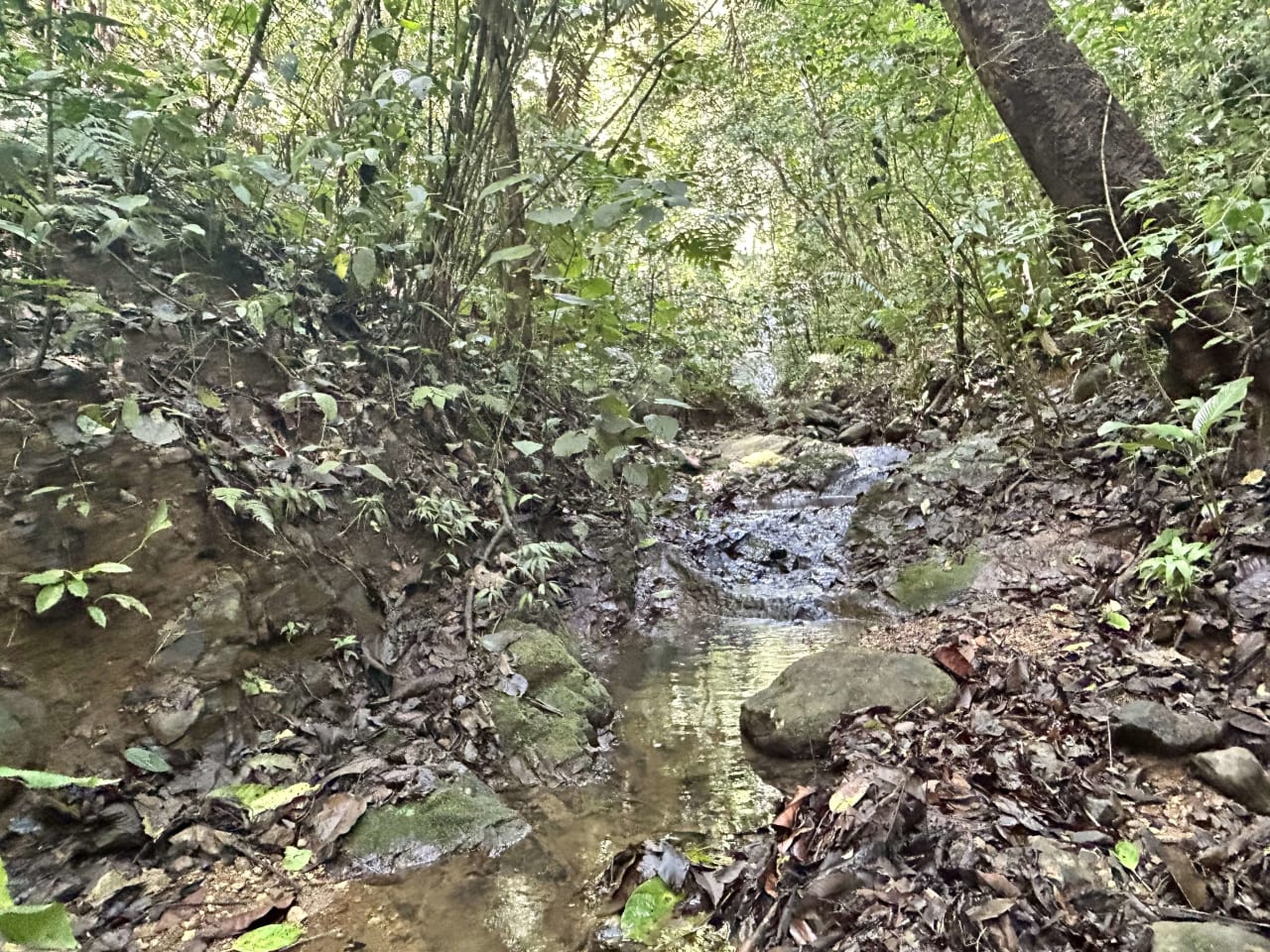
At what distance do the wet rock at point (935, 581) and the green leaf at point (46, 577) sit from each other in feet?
16.3

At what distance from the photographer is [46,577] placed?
253 cm

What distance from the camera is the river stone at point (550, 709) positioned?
11.2 feet

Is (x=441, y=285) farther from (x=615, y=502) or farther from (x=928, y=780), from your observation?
(x=928, y=780)

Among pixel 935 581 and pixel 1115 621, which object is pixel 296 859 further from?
pixel 935 581

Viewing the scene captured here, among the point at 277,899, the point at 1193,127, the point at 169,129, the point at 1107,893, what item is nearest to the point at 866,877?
Answer: the point at 1107,893

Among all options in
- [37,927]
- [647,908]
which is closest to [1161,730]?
[647,908]

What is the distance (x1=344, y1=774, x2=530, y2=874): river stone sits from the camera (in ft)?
8.70

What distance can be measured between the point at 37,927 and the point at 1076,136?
5.63 metres

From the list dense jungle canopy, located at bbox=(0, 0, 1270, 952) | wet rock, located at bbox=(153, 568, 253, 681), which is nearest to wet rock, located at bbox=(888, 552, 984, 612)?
dense jungle canopy, located at bbox=(0, 0, 1270, 952)

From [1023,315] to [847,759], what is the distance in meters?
3.67

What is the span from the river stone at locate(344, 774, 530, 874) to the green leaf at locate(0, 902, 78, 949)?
161 centimetres

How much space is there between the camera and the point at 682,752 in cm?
352

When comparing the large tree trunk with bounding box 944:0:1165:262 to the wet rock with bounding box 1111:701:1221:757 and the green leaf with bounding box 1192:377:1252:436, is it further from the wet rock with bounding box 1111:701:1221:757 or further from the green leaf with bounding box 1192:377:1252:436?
the wet rock with bounding box 1111:701:1221:757

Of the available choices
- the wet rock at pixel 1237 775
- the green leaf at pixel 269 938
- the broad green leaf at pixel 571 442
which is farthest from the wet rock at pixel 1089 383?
the green leaf at pixel 269 938
